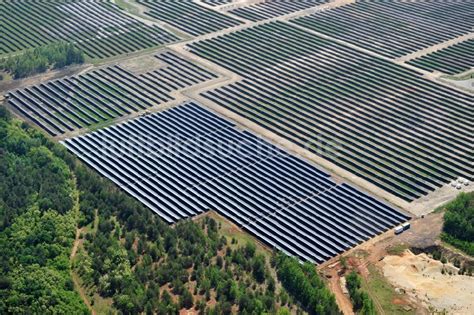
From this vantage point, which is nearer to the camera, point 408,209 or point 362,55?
point 408,209

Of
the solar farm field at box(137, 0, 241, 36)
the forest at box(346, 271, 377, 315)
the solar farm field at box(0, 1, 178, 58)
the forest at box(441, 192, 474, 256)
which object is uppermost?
the forest at box(441, 192, 474, 256)

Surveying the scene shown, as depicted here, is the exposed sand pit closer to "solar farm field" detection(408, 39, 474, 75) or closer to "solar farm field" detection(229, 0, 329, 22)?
"solar farm field" detection(408, 39, 474, 75)

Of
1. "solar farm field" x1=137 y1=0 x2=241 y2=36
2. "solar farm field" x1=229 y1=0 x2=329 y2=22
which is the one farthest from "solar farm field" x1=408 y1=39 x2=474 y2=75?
"solar farm field" x1=137 y1=0 x2=241 y2=36

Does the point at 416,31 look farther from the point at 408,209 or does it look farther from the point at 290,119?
the point at 408,209

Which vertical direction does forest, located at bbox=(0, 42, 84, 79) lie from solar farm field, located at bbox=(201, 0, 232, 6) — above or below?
below

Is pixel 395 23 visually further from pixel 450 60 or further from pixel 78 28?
pixel 78 28

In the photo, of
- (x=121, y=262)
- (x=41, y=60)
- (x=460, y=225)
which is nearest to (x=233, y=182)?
(x=121, y=262)

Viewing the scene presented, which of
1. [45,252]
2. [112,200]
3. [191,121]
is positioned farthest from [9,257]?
[191,121]
